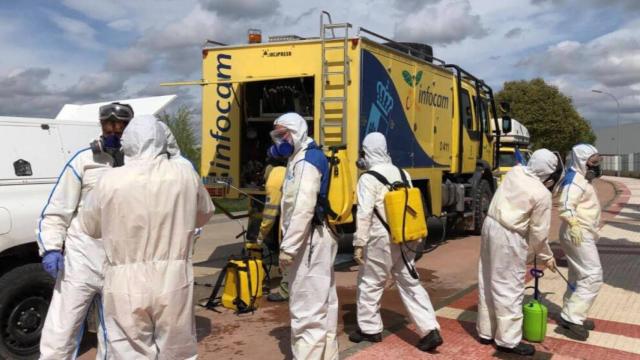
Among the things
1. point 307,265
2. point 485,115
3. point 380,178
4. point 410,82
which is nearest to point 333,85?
point 410,82

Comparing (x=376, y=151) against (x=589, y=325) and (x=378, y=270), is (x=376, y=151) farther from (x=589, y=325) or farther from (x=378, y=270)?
(x=589, y=325)

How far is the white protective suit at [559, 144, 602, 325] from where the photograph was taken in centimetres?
536

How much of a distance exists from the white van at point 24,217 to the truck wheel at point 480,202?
8842mm

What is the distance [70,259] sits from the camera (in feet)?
12.2

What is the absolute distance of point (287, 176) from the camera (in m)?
4.36

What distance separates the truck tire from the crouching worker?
2584 mm

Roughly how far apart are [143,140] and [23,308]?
2.32 metres

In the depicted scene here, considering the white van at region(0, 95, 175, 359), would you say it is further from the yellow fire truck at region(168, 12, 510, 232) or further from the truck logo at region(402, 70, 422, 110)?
the truck logo at region(402, 70, 422, 110)

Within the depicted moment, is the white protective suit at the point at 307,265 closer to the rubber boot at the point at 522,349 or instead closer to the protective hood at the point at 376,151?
the protective hood at the point at 376,151

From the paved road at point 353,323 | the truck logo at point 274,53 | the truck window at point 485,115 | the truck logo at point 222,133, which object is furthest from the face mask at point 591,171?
the truck window at point 485,115

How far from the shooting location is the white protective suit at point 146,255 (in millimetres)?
2938

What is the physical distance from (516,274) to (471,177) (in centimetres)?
798

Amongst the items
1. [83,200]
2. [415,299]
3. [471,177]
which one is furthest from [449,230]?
[83,200]

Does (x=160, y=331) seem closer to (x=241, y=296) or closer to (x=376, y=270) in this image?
(x=376, y=270)
